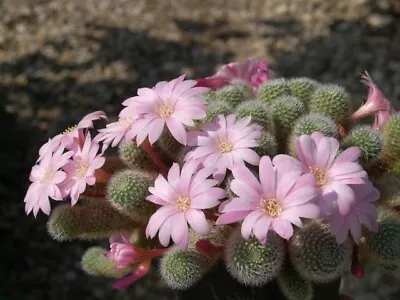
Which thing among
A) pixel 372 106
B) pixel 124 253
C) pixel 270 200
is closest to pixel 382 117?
pixel 372 106

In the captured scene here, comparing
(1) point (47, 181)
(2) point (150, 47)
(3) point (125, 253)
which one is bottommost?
(2) point (150, 47)

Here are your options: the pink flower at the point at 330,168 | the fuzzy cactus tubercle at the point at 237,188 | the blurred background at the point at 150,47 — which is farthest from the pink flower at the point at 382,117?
the blurred background at the point at 150,47

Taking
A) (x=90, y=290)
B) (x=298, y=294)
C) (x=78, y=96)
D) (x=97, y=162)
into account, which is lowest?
(x=90, y=290)

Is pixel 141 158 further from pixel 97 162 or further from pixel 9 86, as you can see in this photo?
pixel 9 86

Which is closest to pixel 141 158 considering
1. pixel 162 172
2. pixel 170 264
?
pixel 162 172

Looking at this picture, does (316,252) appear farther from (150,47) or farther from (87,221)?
(150,47)

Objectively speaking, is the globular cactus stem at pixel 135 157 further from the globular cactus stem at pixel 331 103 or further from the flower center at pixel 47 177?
the globular cactus stem at pixel 331 103
